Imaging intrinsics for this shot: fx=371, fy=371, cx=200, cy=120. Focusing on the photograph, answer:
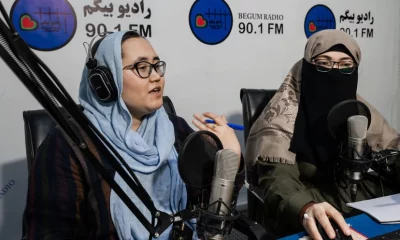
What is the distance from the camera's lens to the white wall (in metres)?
1.45

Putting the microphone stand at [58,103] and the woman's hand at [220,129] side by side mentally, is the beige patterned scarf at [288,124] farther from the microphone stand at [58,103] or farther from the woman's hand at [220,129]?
the microphone stand at [58,103]

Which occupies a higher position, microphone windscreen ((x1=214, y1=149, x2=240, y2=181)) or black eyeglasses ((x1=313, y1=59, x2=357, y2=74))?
black eyeglasses ((x1=313, y1=59, x2=357, y2=74))

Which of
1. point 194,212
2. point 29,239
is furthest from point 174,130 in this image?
point 194,212

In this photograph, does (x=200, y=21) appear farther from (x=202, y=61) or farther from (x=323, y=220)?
(x=323, y=220)

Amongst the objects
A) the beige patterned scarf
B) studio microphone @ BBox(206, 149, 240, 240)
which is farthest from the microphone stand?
the beige patterned scarf

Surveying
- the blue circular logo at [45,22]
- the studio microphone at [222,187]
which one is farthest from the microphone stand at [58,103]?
the blue circular logo at [45,22]

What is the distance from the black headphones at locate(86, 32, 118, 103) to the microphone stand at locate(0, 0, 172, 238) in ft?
1.54

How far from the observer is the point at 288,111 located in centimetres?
121

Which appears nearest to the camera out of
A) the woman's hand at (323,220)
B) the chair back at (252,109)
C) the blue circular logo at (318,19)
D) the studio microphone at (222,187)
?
the studio microphone at (222,187)

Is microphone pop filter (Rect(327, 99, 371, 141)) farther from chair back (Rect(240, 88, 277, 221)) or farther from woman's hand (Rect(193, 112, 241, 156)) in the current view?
chair back (Rect(240, 88, 277, 221))

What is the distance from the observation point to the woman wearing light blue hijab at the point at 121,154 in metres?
0.84

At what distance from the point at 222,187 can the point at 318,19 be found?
1915 mm

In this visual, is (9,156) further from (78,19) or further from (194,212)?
(194,212)

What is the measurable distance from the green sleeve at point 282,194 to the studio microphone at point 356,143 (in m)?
0.15
